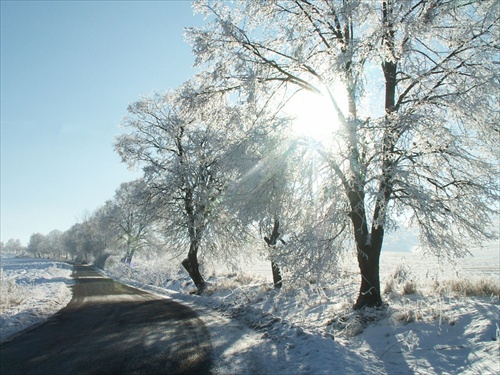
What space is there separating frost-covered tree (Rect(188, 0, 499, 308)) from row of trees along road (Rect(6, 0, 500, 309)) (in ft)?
0.13

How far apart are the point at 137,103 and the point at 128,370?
17.0 metres

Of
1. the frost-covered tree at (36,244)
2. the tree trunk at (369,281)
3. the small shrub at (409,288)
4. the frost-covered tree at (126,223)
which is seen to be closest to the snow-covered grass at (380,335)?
the small shrub at (409,288)

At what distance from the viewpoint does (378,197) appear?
660 centimetres

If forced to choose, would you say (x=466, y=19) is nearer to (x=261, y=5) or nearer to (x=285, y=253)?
(x=261, y=5)

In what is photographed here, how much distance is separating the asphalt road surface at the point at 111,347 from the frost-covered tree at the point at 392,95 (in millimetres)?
4289

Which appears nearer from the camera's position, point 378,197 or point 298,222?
point 378,197

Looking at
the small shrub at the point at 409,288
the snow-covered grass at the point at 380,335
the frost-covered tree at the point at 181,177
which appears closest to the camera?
the snow-covered grass at the point at 380,335

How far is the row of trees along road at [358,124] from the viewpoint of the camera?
7.12 metres

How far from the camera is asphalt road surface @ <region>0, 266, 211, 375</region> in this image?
4816 mm

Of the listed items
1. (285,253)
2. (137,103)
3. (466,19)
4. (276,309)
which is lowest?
(276,309)

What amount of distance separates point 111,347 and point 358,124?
633cm

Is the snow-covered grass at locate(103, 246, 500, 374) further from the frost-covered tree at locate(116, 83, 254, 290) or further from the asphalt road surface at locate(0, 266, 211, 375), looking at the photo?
the frost-covered tree at locate(116, 83, 254, 290)

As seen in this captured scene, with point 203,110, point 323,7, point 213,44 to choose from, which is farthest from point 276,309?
point 323,7

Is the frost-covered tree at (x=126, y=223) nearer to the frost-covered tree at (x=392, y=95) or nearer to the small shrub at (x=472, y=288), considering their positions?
the frost-covered tree at (x=392, y=95)
